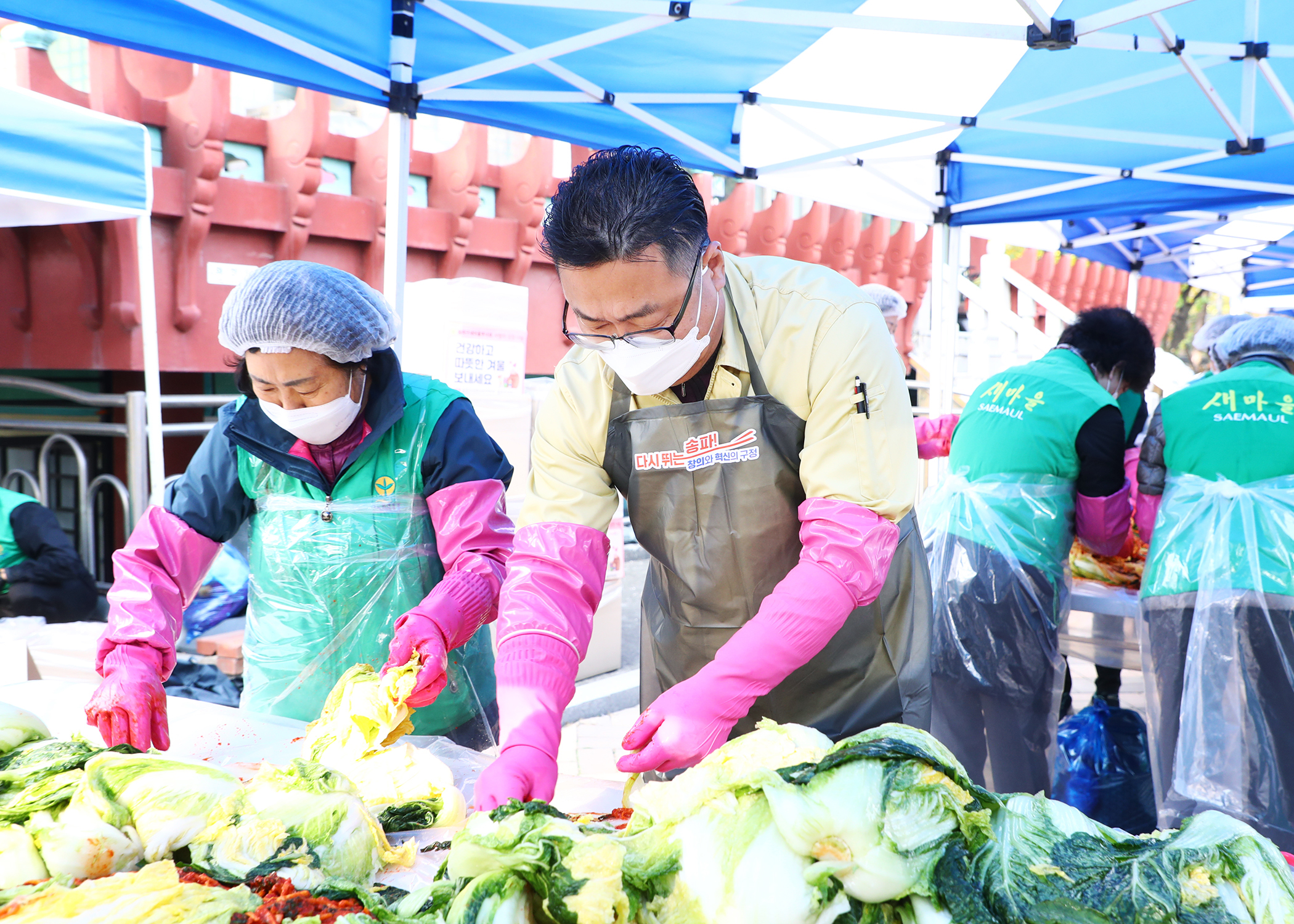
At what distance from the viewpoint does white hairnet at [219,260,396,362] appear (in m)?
2.11

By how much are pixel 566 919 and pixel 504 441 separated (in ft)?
13.4

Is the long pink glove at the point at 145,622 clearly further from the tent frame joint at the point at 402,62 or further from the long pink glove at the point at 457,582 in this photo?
the tent frame joint at the point at 402,62

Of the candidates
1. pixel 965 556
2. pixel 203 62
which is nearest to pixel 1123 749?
pixel 965 556

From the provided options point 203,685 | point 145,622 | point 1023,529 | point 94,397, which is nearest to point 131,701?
point 145,622

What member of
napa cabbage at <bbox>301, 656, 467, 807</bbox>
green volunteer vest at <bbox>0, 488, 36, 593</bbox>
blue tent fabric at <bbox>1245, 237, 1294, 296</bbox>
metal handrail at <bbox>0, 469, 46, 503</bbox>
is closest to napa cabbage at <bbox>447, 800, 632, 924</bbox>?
napa cabbage at <bbox>301, 656, 467, 807</bbox>

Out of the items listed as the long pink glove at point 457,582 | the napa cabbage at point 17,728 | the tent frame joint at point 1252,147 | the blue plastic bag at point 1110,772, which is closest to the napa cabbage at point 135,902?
the napa cabbage at point 17,728

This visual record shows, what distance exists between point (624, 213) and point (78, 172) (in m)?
3.60

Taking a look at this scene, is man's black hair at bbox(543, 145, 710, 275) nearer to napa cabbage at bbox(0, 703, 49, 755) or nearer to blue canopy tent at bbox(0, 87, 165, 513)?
napa cabbage at bbox(0, 703, 49, 755)

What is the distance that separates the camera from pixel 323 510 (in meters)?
2.29

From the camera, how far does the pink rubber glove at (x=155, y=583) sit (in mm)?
2176

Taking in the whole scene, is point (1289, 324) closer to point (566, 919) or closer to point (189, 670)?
point (566, 919)

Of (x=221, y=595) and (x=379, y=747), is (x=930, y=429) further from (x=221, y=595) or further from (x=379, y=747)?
(x=379, y=747)

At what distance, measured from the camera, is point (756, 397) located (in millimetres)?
1874

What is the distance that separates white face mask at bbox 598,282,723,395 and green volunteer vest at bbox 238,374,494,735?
72 centimetres
